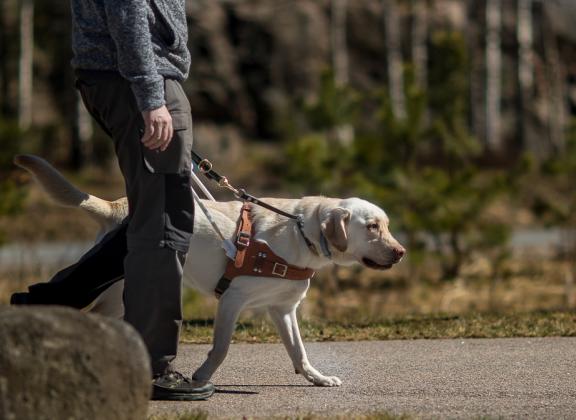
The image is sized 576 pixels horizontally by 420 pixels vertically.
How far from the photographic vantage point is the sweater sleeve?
470 centimetres

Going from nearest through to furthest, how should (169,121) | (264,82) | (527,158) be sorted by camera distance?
(169,121) < (527,158) < (264,82)

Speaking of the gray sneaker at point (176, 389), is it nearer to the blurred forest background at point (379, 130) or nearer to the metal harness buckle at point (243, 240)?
the metal harness buckle at point (243, 240)

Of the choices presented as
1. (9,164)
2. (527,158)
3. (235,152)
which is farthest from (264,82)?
(527,158)

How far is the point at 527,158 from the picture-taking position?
14.8 metres

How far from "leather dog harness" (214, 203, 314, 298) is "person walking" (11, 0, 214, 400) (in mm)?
378

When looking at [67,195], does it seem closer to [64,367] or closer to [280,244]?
[280,244]

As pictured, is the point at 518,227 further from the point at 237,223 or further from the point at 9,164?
the point at 237,223

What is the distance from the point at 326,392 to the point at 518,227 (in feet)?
50.4

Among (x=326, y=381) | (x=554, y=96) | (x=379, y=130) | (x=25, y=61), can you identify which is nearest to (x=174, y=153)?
(x=326, y=381)

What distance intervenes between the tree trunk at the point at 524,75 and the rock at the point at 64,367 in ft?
84.9

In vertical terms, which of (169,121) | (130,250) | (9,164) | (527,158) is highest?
(169,121)

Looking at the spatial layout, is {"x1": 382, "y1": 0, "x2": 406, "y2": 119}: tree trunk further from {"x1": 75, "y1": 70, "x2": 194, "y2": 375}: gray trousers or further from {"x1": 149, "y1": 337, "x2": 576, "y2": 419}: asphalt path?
{"x1": 75, "y1": 70, "x2": 194, "y2": 375}: gray trousers

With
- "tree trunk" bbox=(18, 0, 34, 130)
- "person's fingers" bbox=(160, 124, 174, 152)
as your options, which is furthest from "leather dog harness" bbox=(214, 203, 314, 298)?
"tree trunk" bbox=(18, 0, 34, 130)

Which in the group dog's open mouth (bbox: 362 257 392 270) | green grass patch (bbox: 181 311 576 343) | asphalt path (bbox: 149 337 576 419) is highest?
dog's open mouth (bbox: 362 257 392 270)
